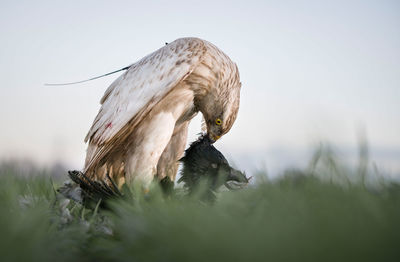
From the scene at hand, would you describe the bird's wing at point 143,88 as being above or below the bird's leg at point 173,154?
above

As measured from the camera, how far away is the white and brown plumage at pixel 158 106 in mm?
3145

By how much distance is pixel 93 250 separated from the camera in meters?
1.32

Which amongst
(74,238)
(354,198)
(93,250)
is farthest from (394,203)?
(74,238)

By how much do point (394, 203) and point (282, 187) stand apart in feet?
1.59

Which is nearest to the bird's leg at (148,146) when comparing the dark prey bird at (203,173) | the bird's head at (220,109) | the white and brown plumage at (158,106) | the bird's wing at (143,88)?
the white and brown plumage at (158,106)

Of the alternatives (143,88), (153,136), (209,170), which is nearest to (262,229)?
Answer: (209,170)

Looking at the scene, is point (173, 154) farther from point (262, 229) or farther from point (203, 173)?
point (262, 229)

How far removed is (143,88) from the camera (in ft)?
10.6

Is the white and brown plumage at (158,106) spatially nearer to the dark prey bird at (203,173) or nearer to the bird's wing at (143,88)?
the bird's wing at (143,88)

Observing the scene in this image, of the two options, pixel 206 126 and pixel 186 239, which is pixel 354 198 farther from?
pixel 206 126

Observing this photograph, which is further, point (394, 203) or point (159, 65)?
point (159, 65)

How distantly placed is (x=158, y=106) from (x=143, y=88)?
0.70ft

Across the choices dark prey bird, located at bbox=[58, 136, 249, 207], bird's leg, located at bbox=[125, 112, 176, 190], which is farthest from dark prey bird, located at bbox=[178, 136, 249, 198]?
bird's leg, located at bbox=[125, 112, 176, 190]

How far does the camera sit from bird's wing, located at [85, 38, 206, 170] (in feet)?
10.2
